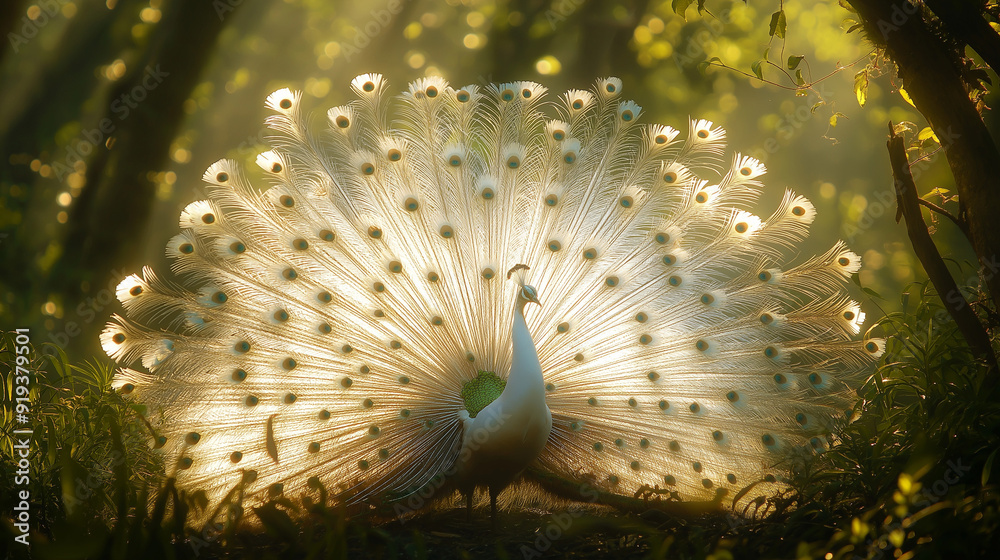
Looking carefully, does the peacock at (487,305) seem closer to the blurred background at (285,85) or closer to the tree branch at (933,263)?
the tree branch at (933,263)

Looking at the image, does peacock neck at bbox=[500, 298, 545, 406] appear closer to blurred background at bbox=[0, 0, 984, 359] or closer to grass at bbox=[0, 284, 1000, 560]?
grass at bbox=[0, 284, 1000, 560]

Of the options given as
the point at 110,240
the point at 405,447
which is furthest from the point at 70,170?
the point at 405,447

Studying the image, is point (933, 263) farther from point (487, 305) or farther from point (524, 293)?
point (487, 305)

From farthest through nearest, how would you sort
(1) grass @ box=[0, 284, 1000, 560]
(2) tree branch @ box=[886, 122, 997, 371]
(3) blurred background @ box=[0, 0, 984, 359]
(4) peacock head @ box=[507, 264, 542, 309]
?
1. (3) blurred background @ box=[0, 0, 984, 359]
2. (4) peacock head @ box=[507, 264, 542, 309]
3. (2) tree branch @ box=[886, 122, 997, 371]
4. (1) grass @ box=[0, 284, 1000, 560]

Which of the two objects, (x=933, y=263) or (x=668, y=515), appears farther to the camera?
(x=668, y=515)

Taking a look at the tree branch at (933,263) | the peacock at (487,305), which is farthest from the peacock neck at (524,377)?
the tree branch at (933,263)

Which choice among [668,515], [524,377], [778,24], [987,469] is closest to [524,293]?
[524,377]

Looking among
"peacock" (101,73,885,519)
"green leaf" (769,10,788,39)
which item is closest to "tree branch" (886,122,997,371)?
"green leaf" (769,10,788,39)
